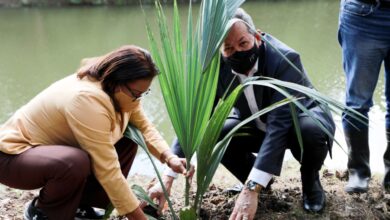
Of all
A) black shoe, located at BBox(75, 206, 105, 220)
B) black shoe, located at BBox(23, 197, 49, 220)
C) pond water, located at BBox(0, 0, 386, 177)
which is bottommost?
pond water, located at BBox(0, 0, 386, 177)

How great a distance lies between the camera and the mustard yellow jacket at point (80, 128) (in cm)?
156

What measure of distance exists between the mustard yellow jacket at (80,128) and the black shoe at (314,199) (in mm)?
792

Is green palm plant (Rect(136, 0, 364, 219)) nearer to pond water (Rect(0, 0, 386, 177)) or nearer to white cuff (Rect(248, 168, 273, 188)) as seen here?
white cuff (Rect(248, 168, 273, 188))

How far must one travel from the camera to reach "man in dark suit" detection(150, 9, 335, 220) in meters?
1.70

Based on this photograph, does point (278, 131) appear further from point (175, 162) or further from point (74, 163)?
point (74, 163)

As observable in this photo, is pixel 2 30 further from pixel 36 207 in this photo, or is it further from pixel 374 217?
pixel 374 217

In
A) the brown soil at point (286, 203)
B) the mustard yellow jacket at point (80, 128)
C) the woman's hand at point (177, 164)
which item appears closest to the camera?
the mustard yellow jacket at point (80, 128)

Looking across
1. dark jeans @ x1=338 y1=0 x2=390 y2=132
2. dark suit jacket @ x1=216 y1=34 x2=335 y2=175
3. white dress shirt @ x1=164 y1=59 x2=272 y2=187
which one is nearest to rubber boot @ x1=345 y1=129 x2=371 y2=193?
dark jeans @ x1=338 y1=0 x2=390 y2=132

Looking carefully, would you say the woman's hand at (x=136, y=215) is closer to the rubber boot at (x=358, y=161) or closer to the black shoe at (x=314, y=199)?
the black shoe at (x=314, y=199)

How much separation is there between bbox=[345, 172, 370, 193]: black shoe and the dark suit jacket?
344 millimetres

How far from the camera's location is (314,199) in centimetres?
197

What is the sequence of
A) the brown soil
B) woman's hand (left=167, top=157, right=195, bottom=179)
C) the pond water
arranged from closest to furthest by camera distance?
woman's hand (left=167, top=157, right=195, bottom=179) → the brown soil → the pond water

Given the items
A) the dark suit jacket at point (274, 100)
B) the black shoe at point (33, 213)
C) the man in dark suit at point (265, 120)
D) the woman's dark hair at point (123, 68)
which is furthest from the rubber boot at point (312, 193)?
the black shoe at point (33, 213)

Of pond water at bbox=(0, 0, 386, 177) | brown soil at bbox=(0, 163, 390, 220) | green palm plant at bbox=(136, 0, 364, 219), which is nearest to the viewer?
green palm plant at bbox=(136, 0, 364, 219)
